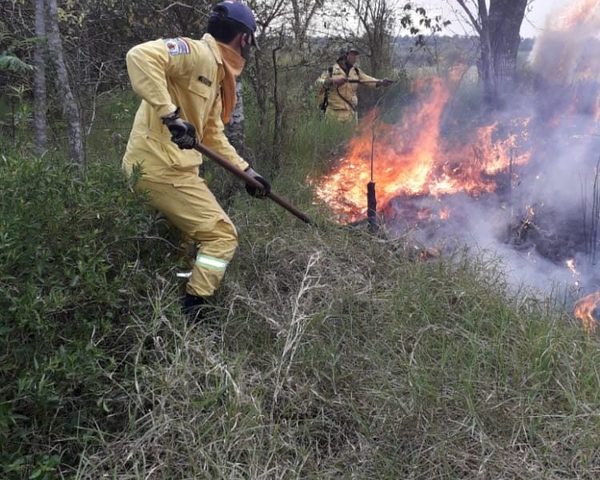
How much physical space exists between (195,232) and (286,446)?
4.75 ft

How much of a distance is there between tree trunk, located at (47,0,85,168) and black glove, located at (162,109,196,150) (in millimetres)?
1397

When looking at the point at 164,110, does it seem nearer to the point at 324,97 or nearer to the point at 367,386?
the point at 367,386

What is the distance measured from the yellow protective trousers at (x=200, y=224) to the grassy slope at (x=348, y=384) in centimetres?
17

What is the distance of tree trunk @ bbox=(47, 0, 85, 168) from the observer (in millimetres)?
4242

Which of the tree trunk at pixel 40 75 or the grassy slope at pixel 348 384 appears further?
the tree trunk at pixel 40 75

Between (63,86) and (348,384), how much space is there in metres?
3.23

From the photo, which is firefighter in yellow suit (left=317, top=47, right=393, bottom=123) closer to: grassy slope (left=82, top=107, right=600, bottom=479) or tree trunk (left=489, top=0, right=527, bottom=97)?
tree trunk (left=489, top=0, right=527, bottom=97)

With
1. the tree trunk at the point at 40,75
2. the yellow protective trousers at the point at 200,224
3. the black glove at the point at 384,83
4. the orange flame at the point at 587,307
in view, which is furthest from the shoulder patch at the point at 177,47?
the black glove at the point at 384,83

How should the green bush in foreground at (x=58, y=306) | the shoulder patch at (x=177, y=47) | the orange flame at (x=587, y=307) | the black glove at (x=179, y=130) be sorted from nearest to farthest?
the green bush in foreground at (x=58, y=306) < the black glove at (x=179, y=130) < the shoulder patch at (x=177, y=47) < the orange flame at (x=587, y=307)

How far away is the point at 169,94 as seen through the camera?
327 cm

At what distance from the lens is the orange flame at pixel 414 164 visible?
5.74 meters

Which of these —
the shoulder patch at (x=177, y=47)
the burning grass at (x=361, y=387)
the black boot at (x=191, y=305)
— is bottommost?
the burning grass at (x=361, y=387)

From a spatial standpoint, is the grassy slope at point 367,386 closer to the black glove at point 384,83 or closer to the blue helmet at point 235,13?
the blue helmet at point 235,13

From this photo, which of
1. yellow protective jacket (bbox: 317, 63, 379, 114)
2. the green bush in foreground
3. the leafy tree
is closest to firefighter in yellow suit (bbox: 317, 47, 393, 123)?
yellow protective jacket (bbox: 317, 63, 379, 114)
